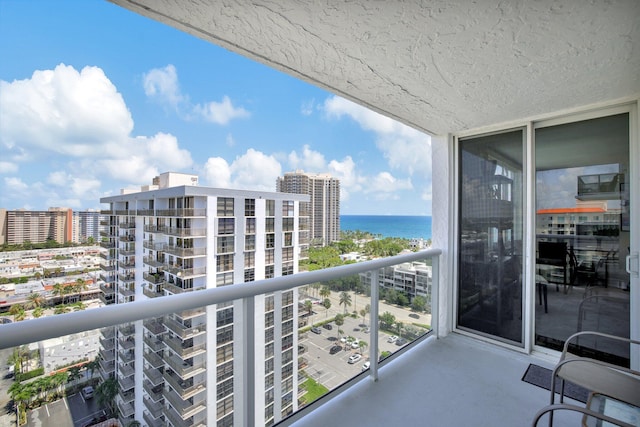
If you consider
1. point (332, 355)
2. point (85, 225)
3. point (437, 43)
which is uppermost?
point (437, 43)

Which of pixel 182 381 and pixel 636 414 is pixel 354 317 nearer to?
pixel 182 381

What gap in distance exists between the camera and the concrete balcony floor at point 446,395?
1851 mm

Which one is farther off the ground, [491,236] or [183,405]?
[491,236]

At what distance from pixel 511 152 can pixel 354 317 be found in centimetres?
237

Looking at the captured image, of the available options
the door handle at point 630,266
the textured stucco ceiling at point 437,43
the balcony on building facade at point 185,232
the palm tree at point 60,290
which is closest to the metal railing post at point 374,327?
the textured stucco ceiling at point 437,43

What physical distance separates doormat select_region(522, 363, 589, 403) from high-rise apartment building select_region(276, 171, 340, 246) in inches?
257

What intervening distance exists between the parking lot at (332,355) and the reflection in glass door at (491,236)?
1.58 m

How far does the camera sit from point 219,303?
139cm

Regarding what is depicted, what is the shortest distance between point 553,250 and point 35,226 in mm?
7421

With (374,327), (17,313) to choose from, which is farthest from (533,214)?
(17,313)

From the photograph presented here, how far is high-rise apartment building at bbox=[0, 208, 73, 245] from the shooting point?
4273mm

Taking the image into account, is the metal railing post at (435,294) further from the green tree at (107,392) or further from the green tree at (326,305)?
the green tree at (107,392)

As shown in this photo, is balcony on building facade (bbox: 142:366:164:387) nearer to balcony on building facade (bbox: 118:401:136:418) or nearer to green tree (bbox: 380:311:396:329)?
balcony on building facade (bbox: 118:401:136:418)

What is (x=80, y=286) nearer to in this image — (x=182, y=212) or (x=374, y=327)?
(x=182, y=212)
